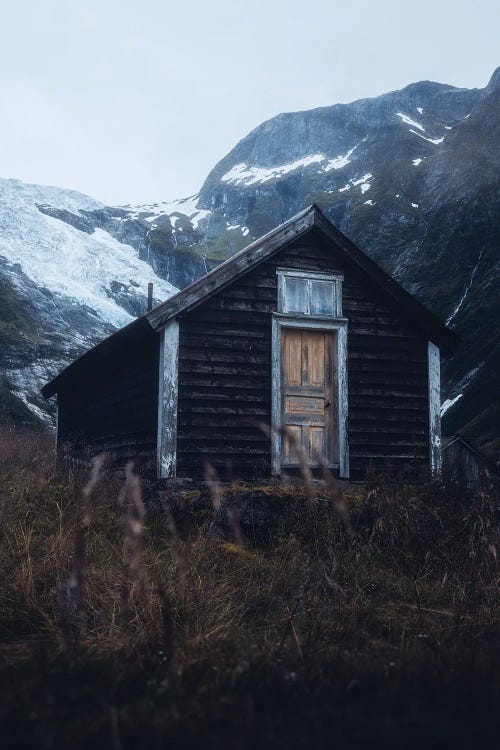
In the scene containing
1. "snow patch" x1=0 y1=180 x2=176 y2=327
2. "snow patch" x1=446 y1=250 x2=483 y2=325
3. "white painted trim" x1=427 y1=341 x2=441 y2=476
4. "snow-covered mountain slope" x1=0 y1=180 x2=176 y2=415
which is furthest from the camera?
"snow patch" x1=0 y1=180 x2=176 y2=327

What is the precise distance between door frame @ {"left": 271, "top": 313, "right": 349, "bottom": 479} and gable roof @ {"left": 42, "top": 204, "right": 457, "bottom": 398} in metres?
0.78

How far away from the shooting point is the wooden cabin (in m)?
8.77

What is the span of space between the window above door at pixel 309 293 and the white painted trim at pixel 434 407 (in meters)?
1.47

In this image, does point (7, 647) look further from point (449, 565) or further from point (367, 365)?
point (367, 365)

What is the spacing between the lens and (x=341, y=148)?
14000cm

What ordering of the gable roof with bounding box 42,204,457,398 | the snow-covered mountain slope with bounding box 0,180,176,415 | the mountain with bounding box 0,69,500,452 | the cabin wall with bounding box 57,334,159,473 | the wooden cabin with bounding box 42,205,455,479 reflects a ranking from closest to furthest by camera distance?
the gable roof with bounding box 42,204,457,398, the wooden cabin with bounding box 42,205,455,479, the cabin wall with bounding box 57,334,159,473, the snow-covered mountain slope with bounding box 0,180,176,415, the mountain with bounding box 0,69,500,452

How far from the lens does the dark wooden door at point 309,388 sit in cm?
927

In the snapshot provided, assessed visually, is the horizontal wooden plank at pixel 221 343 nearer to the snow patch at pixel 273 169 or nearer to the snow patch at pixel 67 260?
the snow patch at pixel 67 260

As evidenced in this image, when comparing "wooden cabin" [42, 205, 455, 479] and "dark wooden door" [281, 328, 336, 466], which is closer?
"wooden cabin" [42, 205, 455, 479]

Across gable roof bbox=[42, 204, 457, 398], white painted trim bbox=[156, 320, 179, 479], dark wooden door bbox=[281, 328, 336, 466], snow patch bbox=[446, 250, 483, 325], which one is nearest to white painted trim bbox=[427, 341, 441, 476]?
gable roof bbox=[42, 204, 457, 398]

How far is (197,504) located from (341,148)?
461 feet

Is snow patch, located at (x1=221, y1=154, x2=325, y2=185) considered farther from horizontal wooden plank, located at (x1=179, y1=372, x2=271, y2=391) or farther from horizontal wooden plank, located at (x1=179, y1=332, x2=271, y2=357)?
horizontal wooden plank, located at (x1=179, y1=372, x2=271, y2=391)

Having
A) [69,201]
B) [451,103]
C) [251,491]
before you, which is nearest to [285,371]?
[251,491]

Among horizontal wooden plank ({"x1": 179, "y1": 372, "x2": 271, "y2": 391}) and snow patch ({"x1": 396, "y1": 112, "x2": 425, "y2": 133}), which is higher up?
snow patch ({"x1": 396, "y1": 112, "x2": 425, "y2": 133})
